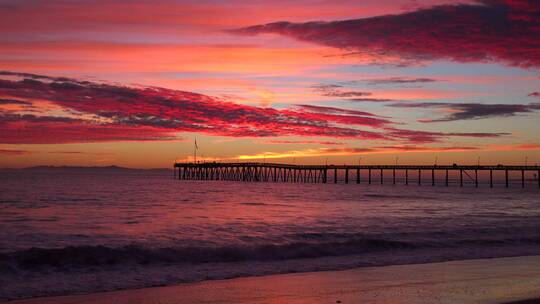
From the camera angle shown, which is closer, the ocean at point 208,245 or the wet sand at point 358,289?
the wet sand at point 358,289

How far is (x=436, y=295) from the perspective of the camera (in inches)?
395

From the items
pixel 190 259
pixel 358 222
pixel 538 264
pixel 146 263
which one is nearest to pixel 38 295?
pixel 146 263

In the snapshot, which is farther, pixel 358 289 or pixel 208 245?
pixel 208 245

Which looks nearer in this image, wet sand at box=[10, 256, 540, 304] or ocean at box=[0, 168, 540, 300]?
wet sand at box=[10, 256, 540, 304]

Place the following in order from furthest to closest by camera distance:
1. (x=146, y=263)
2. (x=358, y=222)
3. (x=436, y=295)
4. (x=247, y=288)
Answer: (x=358, y=222) → (x=146, y=263) → (x=247, y=288) → (x=436, y=295)

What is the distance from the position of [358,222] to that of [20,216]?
57.0 ft

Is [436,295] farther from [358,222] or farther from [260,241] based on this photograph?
[358,222]

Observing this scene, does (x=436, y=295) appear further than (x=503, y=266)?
No

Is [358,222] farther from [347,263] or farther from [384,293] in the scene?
[384,293]

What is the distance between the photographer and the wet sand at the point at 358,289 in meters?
9.67

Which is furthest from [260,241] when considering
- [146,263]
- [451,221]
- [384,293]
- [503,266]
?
[451,221]

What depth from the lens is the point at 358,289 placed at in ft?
35.1

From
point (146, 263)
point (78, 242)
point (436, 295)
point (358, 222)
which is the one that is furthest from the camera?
point (358, 222)

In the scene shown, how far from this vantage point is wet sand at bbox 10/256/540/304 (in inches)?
381
